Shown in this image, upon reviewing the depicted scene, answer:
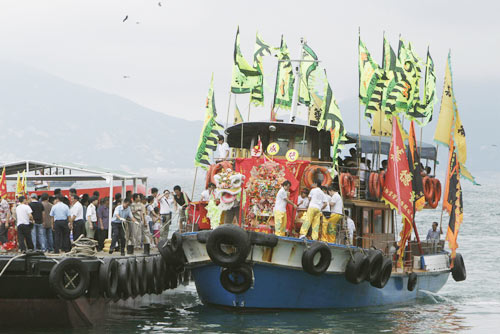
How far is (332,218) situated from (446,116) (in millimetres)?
6005

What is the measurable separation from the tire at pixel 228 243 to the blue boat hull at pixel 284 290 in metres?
0.62

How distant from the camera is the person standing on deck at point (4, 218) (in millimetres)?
21453

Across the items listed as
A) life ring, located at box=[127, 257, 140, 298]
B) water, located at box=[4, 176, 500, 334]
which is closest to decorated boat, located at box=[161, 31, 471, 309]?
water, located at box=[4, 176, 500, 334]

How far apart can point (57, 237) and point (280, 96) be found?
10.8 meters

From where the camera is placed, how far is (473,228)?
66.0 meters

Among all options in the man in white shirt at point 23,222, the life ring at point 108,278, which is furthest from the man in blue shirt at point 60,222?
the life ring at point 108,278

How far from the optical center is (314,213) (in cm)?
1916

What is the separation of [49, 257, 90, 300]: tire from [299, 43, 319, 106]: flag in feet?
28.4

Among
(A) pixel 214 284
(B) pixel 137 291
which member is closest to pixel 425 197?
(A) pixel 214 284

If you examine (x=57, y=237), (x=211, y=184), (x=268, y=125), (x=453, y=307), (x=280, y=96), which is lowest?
(x=453, y=307)

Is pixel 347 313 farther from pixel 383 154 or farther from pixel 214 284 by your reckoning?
pixel 383 154

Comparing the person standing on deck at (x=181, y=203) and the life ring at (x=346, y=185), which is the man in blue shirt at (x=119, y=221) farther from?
the life ring at (x=346, y=185)

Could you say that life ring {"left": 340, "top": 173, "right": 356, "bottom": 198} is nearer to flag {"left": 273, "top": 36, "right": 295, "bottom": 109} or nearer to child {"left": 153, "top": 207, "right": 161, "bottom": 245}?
child {"left": 153, "top": 207, "right": 161, "bottom": 245}

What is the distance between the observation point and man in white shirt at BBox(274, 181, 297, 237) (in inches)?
752
